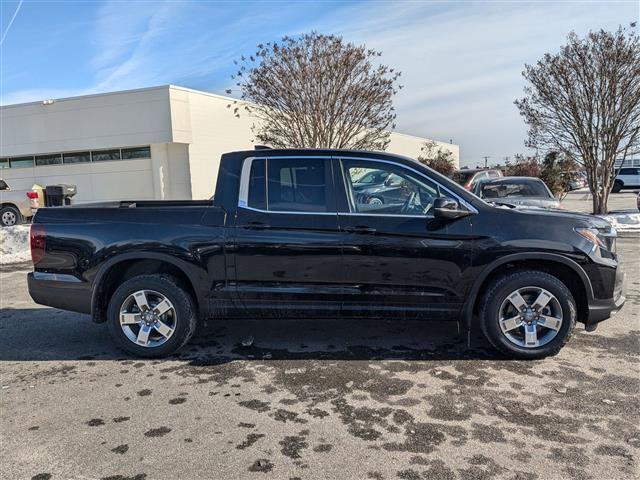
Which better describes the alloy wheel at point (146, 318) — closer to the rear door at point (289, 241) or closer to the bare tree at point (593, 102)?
the rear door at point (289, 241)

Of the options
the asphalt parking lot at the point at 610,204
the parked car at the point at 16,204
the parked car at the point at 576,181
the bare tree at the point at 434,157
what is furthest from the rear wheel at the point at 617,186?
the parked car at the point at 16,204

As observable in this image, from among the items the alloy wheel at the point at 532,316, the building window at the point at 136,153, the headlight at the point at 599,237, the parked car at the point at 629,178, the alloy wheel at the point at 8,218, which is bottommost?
the alloy wheel at the point at 532,316

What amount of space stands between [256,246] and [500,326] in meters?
2.28

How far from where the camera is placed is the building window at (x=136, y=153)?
23109mm

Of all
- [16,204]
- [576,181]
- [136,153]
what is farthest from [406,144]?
[16,204]

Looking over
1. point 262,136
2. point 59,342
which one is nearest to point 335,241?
point 59,342

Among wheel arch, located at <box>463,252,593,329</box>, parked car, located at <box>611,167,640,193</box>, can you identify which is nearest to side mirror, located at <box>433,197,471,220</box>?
wheel arch, located at <box>463,252,593,329</box>

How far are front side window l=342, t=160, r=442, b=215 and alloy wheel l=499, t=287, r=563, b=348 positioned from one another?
3.65ft

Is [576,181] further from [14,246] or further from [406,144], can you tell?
[14,246]

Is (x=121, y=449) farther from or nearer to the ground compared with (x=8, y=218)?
nearer to the ground

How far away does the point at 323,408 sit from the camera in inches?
145

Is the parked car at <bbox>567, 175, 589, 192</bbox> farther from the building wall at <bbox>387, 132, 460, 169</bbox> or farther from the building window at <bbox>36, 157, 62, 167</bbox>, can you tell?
the building window at <bbox>36, 157, 62, 167</bbox>

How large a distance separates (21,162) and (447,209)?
1056 inches

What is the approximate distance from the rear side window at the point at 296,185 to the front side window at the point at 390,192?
0.81ft
